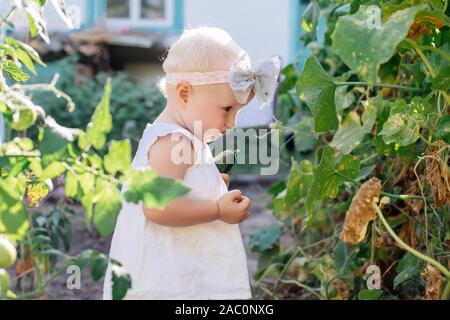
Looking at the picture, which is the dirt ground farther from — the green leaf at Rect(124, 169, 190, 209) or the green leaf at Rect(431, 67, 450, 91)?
the green leaf at Rect(124, 169, 190, 209)

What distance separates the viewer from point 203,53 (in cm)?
194

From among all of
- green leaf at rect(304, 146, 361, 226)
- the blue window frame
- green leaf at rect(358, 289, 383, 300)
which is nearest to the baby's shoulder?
green leaf at rect(304, 146, 361, 226)

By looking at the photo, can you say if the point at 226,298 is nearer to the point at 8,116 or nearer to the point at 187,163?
the point at 187,163

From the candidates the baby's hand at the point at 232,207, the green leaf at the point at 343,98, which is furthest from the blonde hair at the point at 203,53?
the green leaf at the point at 343,98

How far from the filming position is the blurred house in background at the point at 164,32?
7.16m

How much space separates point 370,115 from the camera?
234 centimetres

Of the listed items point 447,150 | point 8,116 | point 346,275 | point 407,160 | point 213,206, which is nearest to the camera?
point 8,116

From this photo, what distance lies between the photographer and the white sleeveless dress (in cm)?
191

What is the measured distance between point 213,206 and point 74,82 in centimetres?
494

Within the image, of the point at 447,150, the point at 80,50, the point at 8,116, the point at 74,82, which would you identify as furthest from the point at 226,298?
the point at 80,50

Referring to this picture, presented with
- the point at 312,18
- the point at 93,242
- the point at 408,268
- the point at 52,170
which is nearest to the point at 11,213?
the point at 52,170

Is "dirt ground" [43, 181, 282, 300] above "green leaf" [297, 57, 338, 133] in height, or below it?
below

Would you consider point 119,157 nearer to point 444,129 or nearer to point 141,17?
point 444,129

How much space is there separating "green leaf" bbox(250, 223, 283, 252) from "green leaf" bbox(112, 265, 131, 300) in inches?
76.6
